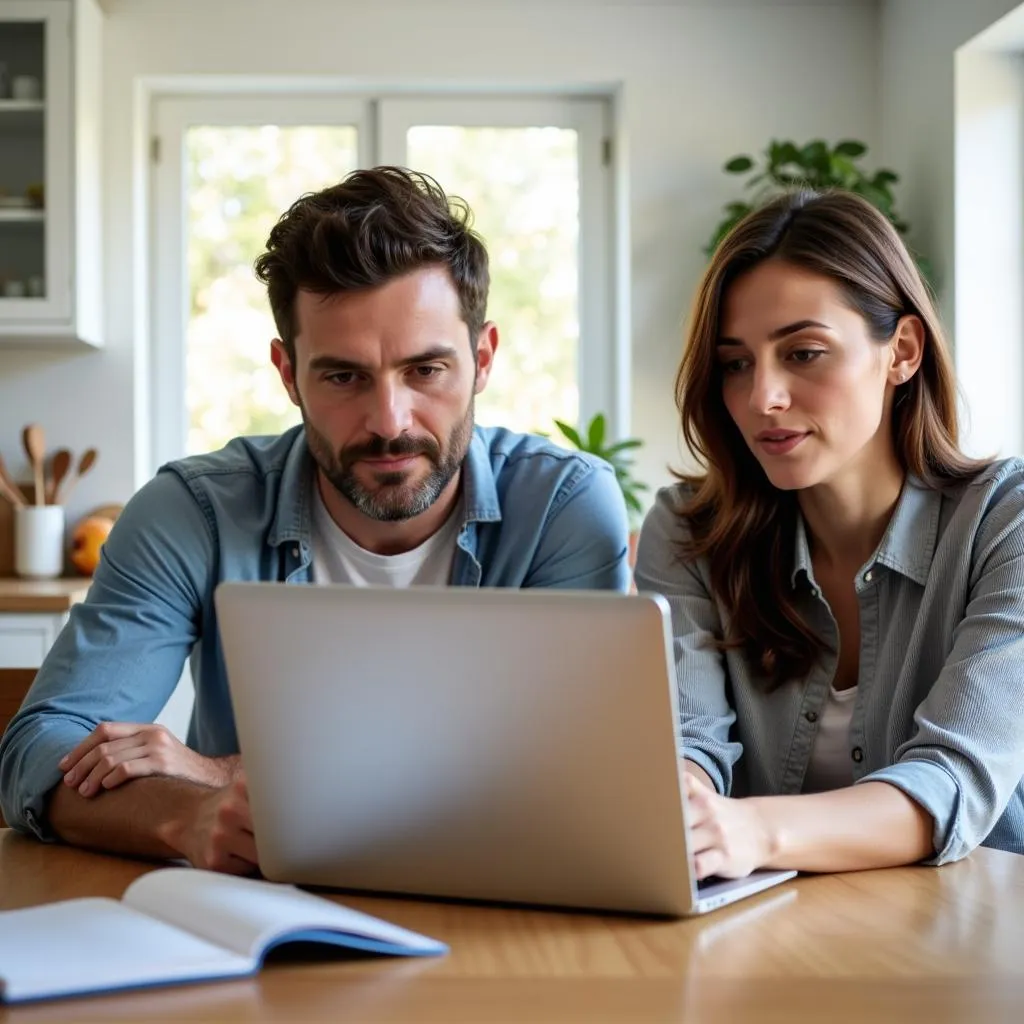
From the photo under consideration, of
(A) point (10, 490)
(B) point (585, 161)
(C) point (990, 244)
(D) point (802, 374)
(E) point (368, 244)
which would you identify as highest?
(B) point (585, 161)

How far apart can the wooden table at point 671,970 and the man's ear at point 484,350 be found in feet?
3.03

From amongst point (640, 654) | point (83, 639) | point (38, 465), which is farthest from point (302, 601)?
point (38, 465)

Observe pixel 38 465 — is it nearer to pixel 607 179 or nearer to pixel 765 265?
pixel 607 179

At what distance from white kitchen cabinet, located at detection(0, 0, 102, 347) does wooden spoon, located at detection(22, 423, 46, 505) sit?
0.27 m

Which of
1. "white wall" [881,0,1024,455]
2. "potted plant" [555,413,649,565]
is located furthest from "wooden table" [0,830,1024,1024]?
"potted plant" [555,413,649,565]

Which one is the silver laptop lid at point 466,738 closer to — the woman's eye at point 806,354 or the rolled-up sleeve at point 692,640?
the rolled-up sleeve at point 692,640

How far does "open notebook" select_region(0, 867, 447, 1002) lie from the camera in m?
0.84

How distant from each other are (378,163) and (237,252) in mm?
509

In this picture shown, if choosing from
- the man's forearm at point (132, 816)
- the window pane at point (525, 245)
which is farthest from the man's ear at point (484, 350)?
the window pane at point (525, 245)

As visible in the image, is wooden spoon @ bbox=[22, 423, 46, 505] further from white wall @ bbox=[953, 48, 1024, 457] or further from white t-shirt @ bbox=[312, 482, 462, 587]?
white wall @ bbox=[953, 48, 1024, 457]

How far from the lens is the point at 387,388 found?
1691 mm

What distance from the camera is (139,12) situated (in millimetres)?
4031

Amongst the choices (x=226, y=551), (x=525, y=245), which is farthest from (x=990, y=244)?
(x=226, y=551)

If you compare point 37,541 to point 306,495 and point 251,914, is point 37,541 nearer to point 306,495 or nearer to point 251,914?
point 306,495
